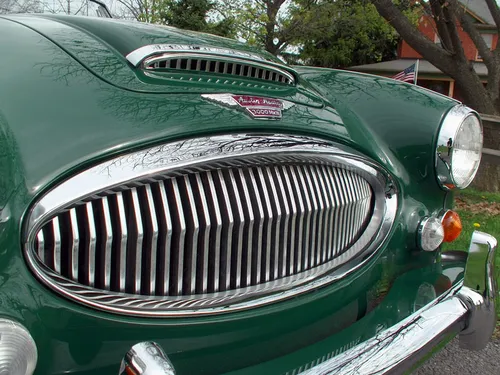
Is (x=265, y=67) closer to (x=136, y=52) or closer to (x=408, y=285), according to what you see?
(x=136, y=52)

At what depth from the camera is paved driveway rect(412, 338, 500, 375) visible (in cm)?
238

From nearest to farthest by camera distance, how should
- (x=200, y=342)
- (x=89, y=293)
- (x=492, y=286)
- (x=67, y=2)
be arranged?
(x=89, y=293) < (x=200, y=342) < (x=492, y=286) < (x=67, y=2)

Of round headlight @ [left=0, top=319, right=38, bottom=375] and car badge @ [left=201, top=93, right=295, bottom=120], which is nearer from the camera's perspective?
round headlight @ [left=0, top=319, right=38, bottom=375]

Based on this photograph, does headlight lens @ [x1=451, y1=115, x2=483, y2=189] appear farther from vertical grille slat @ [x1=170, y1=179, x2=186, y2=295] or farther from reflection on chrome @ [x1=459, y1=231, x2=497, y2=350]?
vertical grille slat @ [x1=170, y1=179, x2=186, y2=295]

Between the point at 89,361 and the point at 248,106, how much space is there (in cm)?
81

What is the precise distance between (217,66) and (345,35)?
73.9 ft

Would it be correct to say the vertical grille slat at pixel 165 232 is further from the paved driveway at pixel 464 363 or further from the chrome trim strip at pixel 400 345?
the paved driveway at pixel 464 363

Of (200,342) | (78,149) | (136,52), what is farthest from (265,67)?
(200,342)

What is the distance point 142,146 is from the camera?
126cm

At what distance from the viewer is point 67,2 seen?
283 cm

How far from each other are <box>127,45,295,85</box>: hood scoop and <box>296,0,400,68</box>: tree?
1396 cm

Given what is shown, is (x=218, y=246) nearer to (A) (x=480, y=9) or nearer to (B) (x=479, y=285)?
(B) (x=479, y=285)

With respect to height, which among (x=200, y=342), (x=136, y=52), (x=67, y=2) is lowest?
(x=200, y=342)

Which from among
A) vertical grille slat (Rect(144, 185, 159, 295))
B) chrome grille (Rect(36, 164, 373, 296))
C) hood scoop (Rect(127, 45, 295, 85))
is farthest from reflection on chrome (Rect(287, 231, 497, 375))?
hood scoop (Rect(127, 45, 295, 85))
